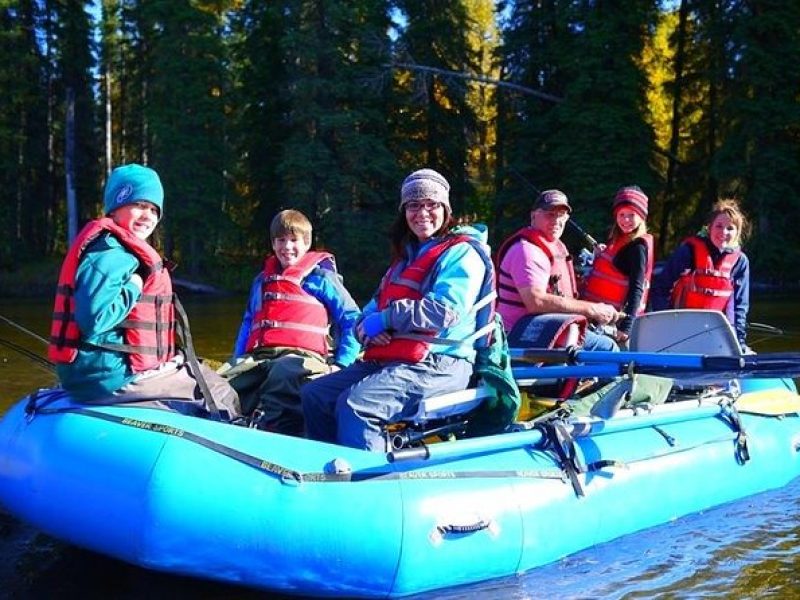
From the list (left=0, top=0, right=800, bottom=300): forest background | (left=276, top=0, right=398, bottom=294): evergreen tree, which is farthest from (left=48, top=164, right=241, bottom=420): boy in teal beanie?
(left=276, top=0, right=398, bottom=294): evergreen tree

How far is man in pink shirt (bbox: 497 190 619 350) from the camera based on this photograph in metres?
5.38

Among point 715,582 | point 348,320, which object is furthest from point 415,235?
point 715,582

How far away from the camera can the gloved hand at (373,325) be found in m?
4.18

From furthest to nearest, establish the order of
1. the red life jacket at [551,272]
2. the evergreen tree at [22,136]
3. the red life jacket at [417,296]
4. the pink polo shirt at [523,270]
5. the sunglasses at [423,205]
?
the evergreen tree at [22,136] < the red life jacket at [551,272] < the pink polo shirt at [523,270] < the sunglasses at [423,205] < the red life jacket at [417,296]

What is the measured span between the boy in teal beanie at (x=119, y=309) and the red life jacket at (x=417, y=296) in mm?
973

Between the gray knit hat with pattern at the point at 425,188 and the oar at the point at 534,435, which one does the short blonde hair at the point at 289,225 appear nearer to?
the gray knit hat with pattern at the point at 425,188

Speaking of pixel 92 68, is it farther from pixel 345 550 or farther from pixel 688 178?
pixel 345 550

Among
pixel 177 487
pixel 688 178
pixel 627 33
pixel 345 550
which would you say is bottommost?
pixel 345 550

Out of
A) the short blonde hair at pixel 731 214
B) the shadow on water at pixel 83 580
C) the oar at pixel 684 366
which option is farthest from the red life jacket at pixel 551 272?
the shadow on water at pixel 83 580

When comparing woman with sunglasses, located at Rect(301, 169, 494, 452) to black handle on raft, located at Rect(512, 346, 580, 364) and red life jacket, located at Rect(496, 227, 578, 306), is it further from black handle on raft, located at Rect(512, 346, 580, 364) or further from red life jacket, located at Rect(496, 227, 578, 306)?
red life jacket, located at Rect(496, 227, 578, 306)

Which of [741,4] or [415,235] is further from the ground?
[741,4]

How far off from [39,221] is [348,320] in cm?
2712

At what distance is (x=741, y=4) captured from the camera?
22750 millimetres

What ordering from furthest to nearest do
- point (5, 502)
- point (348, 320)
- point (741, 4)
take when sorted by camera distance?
point (741, 4) → point (348, 320) → point (5, 502)
